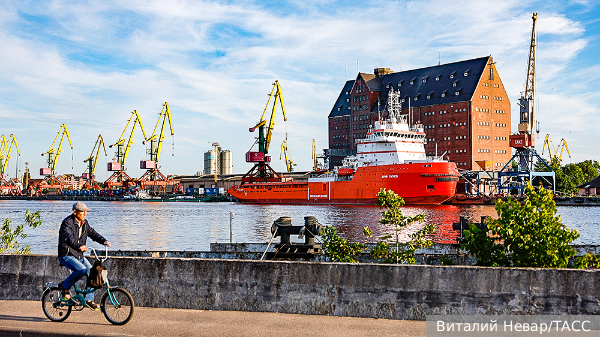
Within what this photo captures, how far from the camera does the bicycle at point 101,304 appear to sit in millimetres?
7387

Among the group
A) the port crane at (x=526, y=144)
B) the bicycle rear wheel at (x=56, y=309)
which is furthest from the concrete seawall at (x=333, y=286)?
the port crane at (x=526, y=144)

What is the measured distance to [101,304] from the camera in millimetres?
7520

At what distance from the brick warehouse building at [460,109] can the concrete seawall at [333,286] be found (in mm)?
94810

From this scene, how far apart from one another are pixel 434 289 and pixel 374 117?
388ft

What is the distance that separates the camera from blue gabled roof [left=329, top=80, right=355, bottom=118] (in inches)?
5341

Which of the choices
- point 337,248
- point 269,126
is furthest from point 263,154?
point 337,248

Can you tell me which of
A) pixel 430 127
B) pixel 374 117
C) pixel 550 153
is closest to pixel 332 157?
pixel 374 117

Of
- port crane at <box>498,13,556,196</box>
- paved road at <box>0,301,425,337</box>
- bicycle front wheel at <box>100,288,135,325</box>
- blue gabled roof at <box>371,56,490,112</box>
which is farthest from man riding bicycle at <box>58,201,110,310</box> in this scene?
blue gabled roof at <box>371,56,490,112</box>

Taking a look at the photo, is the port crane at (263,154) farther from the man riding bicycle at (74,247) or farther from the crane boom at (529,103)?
the man riding bicycle at (74,247)

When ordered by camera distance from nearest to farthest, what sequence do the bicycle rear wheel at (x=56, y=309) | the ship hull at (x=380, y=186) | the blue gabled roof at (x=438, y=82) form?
the bicycle rear wheel at (x=56, y=309) → the ship hull at (x=380, y=186) → the blue gabled roof at (x=438, y=82)

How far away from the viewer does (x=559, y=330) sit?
22.3ft

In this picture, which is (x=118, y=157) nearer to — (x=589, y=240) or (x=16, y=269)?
(x=589, y=240)

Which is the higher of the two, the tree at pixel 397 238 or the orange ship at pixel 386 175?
the orange ship at pixel 386 175

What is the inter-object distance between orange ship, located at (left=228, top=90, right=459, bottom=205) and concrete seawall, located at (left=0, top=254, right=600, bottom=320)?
6024cm
